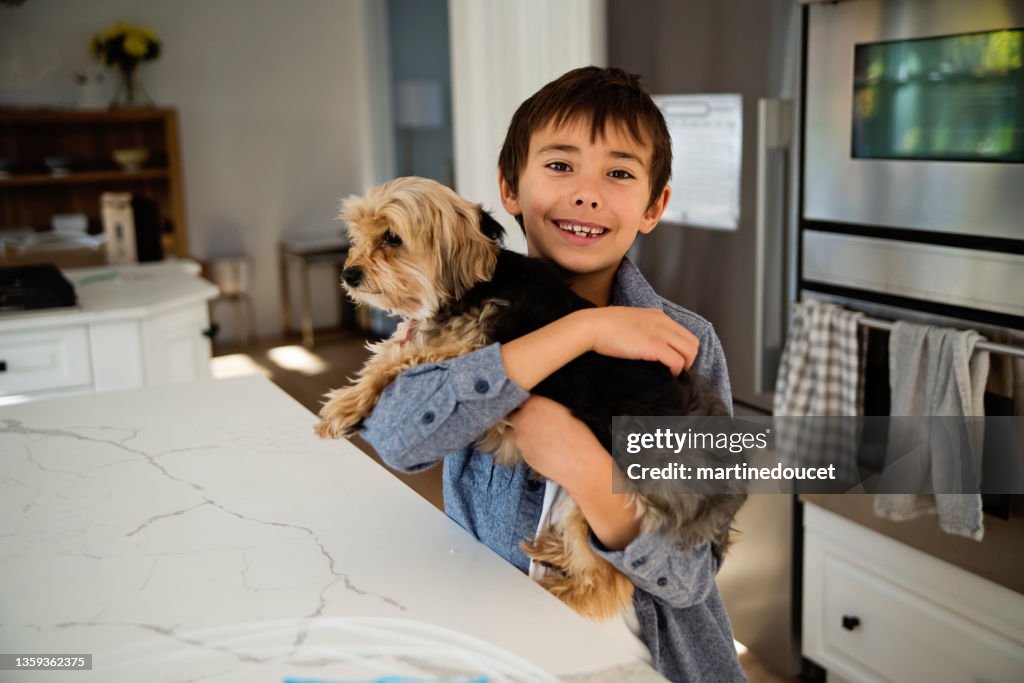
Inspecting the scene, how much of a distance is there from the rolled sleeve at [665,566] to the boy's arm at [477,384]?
204mm

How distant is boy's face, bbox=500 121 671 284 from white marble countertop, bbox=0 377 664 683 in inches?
15.5

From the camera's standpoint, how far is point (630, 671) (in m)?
0.82

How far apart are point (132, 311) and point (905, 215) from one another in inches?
82.7

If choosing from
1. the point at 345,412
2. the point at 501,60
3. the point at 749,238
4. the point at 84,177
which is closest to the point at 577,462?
the point at 345,412

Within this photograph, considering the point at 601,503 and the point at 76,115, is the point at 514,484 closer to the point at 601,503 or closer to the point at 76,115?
the point at 601,503

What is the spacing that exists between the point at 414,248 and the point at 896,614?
5.58ft

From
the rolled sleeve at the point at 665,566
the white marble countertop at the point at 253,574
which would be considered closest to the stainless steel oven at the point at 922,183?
the rolled sleeve at the point at 665,566

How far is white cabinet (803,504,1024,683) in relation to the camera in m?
2.04

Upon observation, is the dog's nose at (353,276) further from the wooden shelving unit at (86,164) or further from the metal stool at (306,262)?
the metal stool at (306,262)

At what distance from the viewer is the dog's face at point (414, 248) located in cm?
116

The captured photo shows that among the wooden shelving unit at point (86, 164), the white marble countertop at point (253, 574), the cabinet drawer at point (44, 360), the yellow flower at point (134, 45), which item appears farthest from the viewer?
the wooden shelving unit at point (86, 164)

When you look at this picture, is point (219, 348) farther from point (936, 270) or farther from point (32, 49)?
point (936, 270)

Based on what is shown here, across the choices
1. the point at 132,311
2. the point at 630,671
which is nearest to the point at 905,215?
the point at 630,671

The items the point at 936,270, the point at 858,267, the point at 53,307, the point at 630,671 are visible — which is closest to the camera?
the point at 630,671
